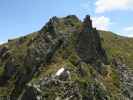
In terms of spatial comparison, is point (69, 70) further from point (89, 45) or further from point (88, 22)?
point (88, 22)

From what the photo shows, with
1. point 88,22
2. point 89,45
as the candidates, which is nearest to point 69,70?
point 89,45

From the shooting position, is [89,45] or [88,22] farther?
[88,22]

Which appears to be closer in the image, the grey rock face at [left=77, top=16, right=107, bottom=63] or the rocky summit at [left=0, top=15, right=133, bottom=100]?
the rocky summit at [left=0, top=15, right=133, bottom=100]

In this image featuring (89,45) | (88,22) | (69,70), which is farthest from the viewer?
(88,22)

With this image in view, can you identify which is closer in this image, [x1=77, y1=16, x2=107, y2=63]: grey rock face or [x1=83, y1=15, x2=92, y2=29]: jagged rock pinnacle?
[x1=77, y1=16, x2=107, y2=63]: grey rock face

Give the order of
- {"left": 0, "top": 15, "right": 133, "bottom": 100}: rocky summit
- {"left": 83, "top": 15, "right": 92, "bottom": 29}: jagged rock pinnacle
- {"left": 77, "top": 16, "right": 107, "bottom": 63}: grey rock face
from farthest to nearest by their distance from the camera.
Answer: {"left": 83, "top": 15, "right": 92, "bottom": 29}: jagged rock pinnacle < {"left": 77, "top": 16, "right": 107, "bottom": 63}: grey rock face < {"left": 0, "top": 15, "right": 133, "bottom": 100}: rocky summit

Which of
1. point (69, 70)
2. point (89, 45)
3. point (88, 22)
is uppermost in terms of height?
point (88, 22)

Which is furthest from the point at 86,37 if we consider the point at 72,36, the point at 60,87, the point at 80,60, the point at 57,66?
the point at 60,87

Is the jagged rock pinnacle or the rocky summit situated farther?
the jagged rock pinnacle

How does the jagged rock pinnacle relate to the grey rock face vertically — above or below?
above

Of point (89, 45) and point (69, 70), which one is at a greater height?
point (89, 45)

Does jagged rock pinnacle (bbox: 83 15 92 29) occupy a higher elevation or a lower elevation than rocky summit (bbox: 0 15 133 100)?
higher

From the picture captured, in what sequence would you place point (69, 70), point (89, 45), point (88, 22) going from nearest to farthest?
point (69, 70) < point (89, 45) < point (88, 22)

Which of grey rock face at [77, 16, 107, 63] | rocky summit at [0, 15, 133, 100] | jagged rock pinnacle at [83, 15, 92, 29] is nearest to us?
rocky summit at [0, 15, 133, 100]
